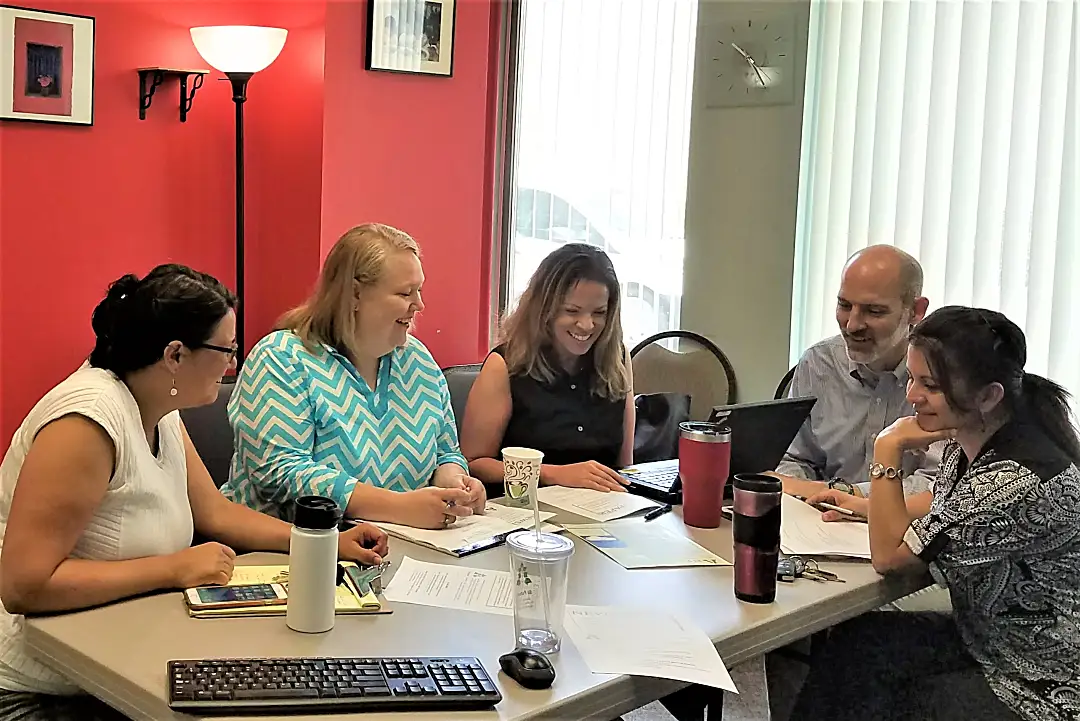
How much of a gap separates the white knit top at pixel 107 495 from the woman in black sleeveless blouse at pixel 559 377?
0.95 m

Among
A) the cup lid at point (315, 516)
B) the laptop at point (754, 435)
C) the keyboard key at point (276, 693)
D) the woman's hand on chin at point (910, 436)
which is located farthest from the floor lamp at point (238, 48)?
the keyboard key at point (276, 693)

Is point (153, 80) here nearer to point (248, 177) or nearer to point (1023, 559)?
point (248, 177)

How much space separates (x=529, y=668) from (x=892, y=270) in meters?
1.51

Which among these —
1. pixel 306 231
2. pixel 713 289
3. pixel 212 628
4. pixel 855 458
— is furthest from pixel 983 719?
pixel 306 231

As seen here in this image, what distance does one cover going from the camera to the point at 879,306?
240 cm

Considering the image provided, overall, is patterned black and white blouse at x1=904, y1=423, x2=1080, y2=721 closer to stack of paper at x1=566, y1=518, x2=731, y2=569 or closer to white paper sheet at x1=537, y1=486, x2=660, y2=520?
stack of paper at x1=566, y1=518, x2=731, y2=569

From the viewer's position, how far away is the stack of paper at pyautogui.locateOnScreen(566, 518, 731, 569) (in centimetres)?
181

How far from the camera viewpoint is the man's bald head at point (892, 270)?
2.41 metres

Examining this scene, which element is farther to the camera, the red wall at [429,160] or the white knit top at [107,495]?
the red wall at [429,160]

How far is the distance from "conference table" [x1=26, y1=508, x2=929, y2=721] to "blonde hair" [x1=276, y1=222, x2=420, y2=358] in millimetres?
568

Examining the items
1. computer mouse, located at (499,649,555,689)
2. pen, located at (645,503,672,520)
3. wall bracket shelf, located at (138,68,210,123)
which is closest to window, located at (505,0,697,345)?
wall bracket shelf, located at (138,68,210,123)

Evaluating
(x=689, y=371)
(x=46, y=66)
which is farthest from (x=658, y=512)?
(x=46, y=66)

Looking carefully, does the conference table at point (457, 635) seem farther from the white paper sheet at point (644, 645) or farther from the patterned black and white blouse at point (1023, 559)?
the patterned black and white blouse at point (1023, 559)

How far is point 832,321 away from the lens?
3145 millimetres
